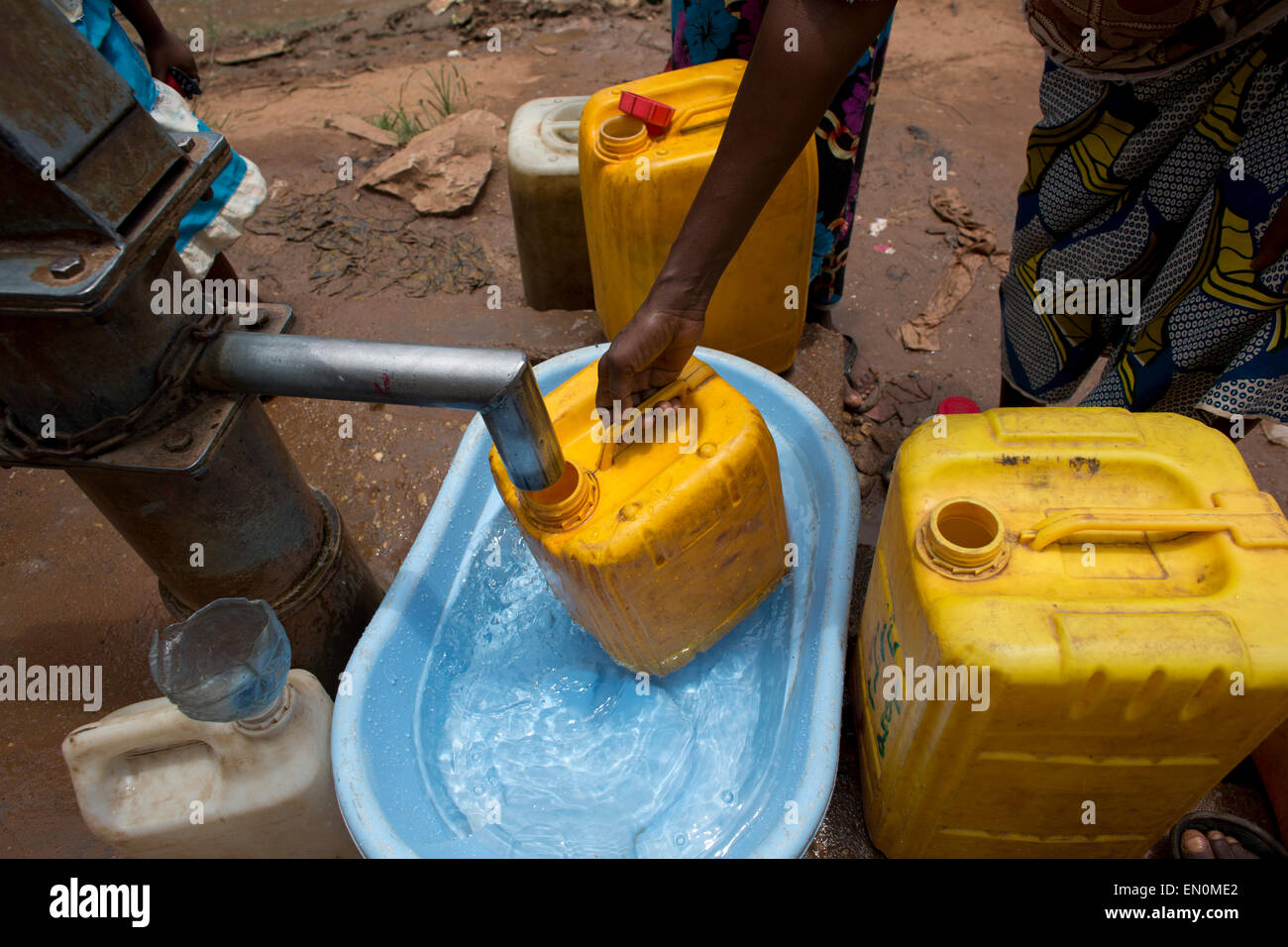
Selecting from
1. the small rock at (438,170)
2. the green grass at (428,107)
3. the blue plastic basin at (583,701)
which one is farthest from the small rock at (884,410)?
the green grass at (428,107)

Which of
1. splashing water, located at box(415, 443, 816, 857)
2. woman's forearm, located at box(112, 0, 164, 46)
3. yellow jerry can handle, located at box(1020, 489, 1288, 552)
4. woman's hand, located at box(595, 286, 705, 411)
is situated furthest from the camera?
woman's forearm, located at box(112, 0, 164, 46)

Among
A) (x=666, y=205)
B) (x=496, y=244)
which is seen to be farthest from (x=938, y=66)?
(x=666, y=205)

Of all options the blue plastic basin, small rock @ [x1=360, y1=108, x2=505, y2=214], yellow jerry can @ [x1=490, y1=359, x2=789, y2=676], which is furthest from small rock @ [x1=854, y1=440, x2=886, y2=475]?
small rock @ [x1=360, y1=108, x2=505, y2=214]

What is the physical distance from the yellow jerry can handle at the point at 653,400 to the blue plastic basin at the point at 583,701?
0.46m

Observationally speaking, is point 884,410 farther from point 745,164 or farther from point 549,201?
point 745,164

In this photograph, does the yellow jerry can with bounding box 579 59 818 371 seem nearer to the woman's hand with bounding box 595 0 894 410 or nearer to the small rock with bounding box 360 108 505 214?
the woman's hand with bounding box 595 0 894 410

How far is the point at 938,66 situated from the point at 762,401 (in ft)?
12.7

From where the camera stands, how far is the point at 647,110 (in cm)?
171

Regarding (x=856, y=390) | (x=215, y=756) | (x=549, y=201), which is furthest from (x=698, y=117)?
(x=215, y=756)

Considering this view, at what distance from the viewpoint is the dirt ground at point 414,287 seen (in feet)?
6.76

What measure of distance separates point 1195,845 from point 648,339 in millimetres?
1484

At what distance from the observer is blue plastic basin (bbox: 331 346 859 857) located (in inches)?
54.4

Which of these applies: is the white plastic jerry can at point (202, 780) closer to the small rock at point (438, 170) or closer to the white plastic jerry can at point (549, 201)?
the white plastic jerry can at point (549, 201)

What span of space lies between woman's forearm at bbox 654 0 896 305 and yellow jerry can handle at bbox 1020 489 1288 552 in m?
0.64
